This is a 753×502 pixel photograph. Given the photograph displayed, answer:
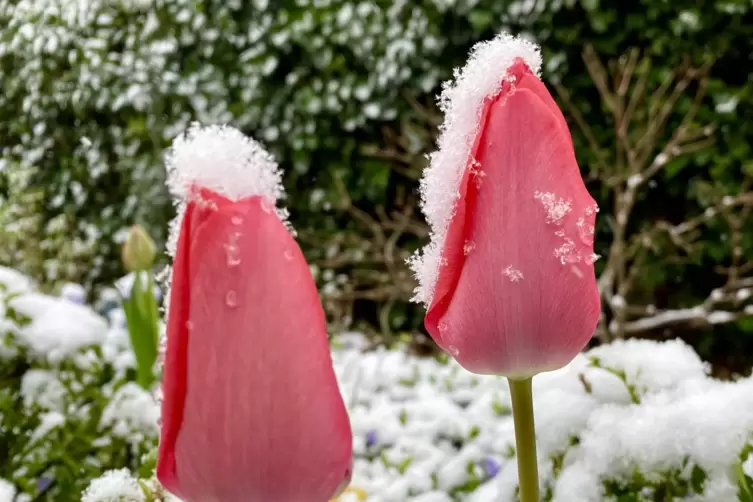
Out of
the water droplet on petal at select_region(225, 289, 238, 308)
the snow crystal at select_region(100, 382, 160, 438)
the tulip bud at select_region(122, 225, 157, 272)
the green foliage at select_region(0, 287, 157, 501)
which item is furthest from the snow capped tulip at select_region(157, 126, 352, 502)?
the tulip bud at select_region(122, 225, 157, 272)

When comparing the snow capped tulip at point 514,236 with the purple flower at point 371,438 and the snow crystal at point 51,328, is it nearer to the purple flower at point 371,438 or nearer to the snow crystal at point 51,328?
the snow crystal at point 51,328

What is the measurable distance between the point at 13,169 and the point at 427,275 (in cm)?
210

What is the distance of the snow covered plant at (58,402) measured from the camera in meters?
0.77

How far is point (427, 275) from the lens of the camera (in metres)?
0.32

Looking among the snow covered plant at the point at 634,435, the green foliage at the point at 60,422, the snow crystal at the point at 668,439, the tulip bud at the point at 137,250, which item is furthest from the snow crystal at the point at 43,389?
the snow crystal at the point at 668,439

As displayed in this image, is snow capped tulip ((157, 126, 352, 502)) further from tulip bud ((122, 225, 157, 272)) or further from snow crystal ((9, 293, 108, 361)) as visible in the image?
tulip bud ((122, 225, 157, 272))

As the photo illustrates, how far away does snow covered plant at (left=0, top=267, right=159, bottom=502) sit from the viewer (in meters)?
0.77

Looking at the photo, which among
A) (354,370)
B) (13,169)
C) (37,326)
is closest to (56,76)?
(13,169)

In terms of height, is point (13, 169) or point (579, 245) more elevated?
point (13, 169)

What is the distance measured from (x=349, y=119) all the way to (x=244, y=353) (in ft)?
8.04

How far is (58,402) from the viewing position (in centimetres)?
101

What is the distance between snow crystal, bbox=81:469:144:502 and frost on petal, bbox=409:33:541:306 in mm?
222

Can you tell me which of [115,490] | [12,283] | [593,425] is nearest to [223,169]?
[115,490]

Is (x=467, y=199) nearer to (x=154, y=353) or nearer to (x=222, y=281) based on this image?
(x=222, y=281)
